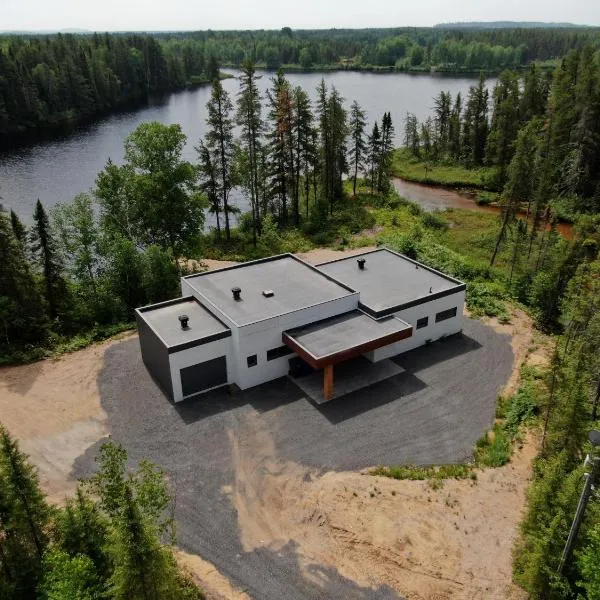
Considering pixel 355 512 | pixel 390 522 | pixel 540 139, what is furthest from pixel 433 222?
pixel 390 522

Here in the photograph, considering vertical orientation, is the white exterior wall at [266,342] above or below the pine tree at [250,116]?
below

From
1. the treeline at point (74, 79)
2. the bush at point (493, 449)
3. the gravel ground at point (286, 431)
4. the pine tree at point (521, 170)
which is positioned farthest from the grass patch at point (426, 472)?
the treeline at point (74, 79)

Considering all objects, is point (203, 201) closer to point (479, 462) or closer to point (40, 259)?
point (40, 259)

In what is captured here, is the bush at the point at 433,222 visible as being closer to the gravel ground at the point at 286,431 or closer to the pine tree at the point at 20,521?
the gravel ground at the point at 286,431

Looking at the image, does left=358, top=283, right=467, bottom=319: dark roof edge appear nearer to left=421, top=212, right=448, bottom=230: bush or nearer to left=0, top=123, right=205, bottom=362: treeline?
left=0, top=123, right=205, bottom=362: treeline

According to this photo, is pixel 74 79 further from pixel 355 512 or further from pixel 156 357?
pixel 355 512

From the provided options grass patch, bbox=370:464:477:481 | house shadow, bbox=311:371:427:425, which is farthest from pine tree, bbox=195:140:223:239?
grass patch, bbox=370:464:477:481
